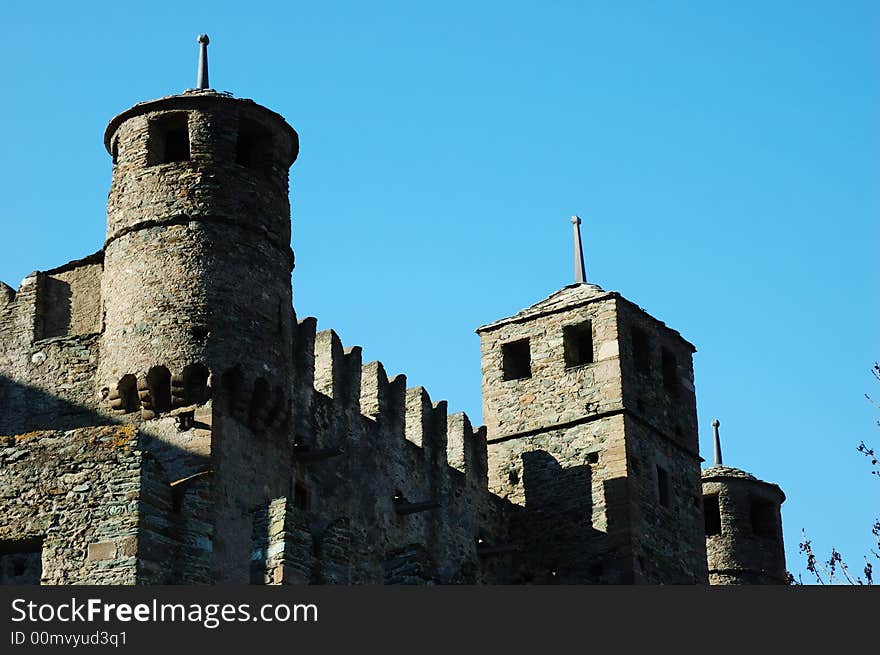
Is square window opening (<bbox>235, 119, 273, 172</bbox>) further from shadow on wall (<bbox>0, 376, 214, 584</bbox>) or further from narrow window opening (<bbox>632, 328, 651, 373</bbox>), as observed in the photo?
narrow window opening (<bbox>632, 328, 651, 373</bbox>)

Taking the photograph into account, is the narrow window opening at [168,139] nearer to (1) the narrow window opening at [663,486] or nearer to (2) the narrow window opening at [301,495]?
(2) the narrow window opening at [301,495]

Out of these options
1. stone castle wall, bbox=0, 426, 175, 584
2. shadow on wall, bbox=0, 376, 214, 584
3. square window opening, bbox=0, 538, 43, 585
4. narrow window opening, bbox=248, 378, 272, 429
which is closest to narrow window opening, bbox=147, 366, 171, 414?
narrow window opening, bbox=248, 378, 272, 429

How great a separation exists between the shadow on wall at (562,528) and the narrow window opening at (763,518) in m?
6.83

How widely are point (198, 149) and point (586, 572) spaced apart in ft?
29.3

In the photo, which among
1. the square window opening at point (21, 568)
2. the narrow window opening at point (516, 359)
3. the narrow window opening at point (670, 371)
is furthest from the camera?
the narrow window opening at point (670, 371)

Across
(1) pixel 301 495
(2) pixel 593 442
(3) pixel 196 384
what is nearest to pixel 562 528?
(2) pixel 593 442

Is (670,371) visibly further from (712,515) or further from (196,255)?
(196,255)

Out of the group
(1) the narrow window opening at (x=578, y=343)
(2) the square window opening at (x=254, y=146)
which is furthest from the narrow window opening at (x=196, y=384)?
(1) the narrow window opening at (x=578, y=343)

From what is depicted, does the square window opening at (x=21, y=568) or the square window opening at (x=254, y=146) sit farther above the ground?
the square window opening at (x=254, y=146)

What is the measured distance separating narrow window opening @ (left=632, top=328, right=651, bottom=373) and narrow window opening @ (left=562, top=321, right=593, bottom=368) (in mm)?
652

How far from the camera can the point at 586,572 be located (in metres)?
27.7

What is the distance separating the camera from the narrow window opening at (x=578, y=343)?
29.5 m

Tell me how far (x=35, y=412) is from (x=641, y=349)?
10.7 metres

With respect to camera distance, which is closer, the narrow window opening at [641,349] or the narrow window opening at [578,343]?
the narrow window opening at [578,343]
